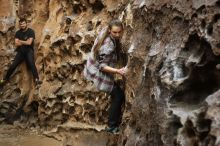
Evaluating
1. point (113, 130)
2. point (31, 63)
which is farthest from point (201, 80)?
point (31, 63)

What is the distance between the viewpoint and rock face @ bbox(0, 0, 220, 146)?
3.96 metres

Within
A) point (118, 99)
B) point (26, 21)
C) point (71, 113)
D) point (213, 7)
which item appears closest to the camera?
point (213, 7)

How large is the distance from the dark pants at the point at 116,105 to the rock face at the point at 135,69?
0.36 m

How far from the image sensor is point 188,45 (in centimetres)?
420

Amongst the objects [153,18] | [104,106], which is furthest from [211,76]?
[104,106]

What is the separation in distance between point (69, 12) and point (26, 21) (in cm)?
96

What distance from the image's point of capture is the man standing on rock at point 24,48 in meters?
8.71

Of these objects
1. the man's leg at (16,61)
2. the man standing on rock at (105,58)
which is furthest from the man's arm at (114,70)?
the man's leg at (16,61)

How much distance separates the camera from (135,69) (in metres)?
5.45

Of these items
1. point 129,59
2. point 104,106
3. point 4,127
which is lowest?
point 4,127

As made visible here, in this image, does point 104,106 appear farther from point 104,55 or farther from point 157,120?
point 157,120

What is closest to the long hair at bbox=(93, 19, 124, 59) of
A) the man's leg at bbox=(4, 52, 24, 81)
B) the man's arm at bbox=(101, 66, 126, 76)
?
the man's arm at bbox=(101, 66, 126, 76)

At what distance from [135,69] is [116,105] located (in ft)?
2.96

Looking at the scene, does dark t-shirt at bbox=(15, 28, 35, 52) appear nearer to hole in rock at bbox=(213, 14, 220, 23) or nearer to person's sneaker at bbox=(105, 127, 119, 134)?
person's sneaker at bbox=(105, 127, 119, 134)
